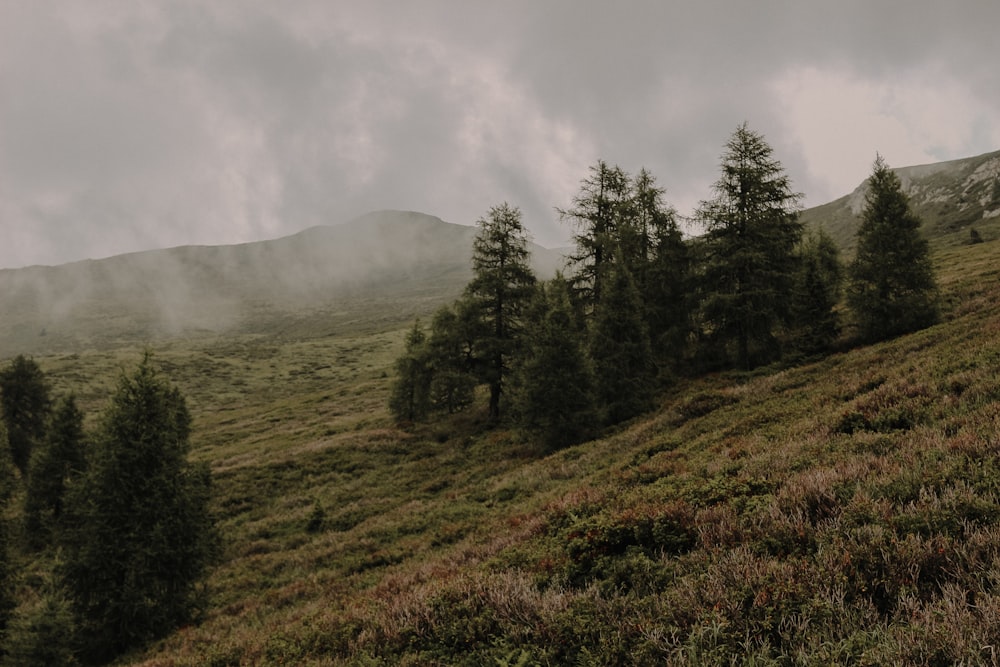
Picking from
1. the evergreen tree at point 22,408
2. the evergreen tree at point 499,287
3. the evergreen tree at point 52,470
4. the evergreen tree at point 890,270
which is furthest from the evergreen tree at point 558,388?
the evergreen tree at point 22,408

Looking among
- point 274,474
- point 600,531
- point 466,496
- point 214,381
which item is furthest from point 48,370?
point 600,531

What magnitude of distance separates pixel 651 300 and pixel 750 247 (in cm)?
601

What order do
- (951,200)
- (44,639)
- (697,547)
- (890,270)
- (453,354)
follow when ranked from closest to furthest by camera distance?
(697,547) < (44,639) < (890,270) < (453,354) < (951,200)

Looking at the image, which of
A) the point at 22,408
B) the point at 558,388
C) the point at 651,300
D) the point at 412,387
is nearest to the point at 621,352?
the point at 558,388

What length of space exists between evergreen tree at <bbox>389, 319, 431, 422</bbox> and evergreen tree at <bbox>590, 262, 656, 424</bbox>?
48.7 ft

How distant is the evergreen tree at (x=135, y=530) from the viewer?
11.1 metres

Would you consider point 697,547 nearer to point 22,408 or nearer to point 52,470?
point 52,470

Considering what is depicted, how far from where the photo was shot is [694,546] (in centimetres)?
583

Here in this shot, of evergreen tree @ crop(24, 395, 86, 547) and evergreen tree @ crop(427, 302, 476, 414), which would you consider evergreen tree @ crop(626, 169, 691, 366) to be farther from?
evergreen tree @ crop(24, 395, 86, 547)

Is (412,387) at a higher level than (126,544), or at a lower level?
higher

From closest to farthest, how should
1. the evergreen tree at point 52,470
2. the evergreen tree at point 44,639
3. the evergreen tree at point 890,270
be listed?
the evergreen tree at point 44,639 < the evergreen tree at point 890,270 < the evergreen tree at point 52,470

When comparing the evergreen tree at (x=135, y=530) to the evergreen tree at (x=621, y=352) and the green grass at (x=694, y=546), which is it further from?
the evergreen tree at (x=621, y=352)

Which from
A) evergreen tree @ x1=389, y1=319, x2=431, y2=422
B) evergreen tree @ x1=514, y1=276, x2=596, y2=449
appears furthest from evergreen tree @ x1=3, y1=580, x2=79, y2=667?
evergreen tree @ x1=389, y1=319, x2=431, y2=422

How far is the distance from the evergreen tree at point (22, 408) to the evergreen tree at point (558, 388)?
156ft
